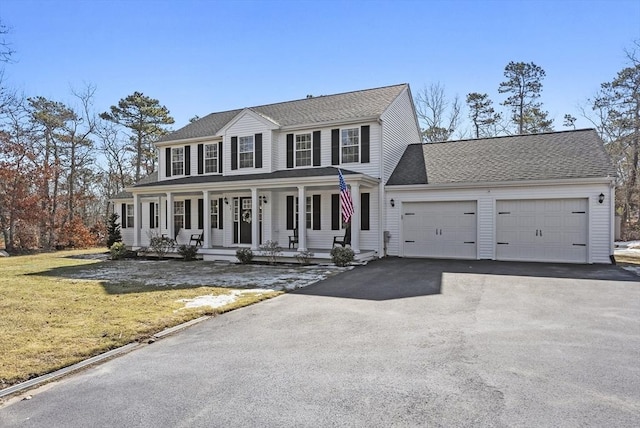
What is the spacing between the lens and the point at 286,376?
397 cm

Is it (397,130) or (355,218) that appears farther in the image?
(397,130)

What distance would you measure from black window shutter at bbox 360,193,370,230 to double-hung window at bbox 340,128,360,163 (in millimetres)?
1430

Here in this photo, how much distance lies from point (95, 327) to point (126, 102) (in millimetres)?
30945

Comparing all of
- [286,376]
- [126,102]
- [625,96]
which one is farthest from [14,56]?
[625,96]

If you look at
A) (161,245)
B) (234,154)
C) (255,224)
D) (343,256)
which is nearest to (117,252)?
(161,245)

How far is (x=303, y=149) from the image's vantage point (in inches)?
639

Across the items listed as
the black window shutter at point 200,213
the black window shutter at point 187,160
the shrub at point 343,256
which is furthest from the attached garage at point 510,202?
the black window shutter at point 187,160

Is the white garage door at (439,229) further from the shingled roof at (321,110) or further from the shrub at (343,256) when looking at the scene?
the shingled roof at (321,110)

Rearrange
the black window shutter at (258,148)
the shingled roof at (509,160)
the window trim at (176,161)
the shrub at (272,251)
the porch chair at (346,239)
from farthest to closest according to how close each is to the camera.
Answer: the window trim at (176,161), the black window shutter at (258,148), the porch chair at (346,239), the shrub at (272,251), the shingled roof at (509,160)

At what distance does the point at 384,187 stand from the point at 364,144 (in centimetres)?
183

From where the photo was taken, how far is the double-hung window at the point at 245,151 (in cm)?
1678

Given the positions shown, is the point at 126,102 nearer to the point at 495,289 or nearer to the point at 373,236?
the point at 373,236

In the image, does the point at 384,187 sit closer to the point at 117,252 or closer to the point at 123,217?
the point at 117,252

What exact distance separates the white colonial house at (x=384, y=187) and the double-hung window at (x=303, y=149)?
42 millimetres
